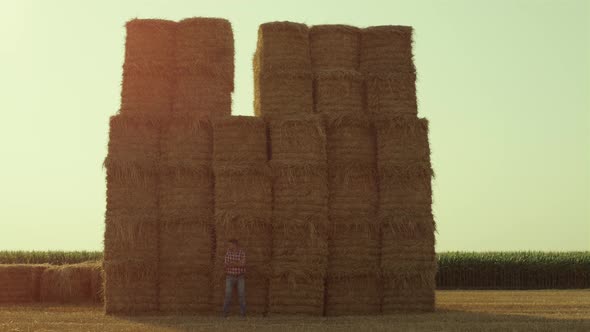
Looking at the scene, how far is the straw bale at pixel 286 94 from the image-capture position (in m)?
19.2

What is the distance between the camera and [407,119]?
62.6 ft

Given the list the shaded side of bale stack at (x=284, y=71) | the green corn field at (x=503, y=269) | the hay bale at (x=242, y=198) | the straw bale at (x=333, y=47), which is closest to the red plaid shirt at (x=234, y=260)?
the hay bale at (x=242, y=198)

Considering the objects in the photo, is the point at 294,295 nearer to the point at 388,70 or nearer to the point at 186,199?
the point at 186,199

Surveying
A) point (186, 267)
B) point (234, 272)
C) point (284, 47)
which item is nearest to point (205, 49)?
point (284, 47)

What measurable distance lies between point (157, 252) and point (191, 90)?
3.27m

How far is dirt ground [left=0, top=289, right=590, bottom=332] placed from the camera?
15.1 metres

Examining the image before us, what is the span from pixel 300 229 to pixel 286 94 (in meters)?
2.79

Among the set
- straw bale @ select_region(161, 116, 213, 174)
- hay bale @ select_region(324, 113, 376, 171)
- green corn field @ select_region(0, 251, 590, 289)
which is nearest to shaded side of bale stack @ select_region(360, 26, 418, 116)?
hay bale @ select_region(324, 113, 376, 171)

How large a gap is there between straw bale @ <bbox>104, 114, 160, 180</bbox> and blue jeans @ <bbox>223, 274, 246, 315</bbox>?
8.70 feet

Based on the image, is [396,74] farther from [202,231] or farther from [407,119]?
[202,231]

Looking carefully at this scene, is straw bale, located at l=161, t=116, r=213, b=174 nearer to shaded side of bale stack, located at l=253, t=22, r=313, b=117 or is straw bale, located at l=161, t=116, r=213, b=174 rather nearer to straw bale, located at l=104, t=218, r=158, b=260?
straw bale, located at l=104, t=218, r=158, b=260

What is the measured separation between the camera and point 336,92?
19.3 m

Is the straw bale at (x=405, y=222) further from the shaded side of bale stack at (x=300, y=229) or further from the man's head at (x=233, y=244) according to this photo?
the man's head at (x=233, y=244)

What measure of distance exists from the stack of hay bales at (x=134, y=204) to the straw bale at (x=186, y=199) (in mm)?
218
